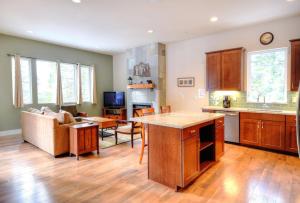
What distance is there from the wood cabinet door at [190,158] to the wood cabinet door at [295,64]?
2.84 metres

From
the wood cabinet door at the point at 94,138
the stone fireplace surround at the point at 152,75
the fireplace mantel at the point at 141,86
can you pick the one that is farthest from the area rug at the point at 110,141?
the fireplace mantel at the point at 141,86

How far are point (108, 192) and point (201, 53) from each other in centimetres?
459

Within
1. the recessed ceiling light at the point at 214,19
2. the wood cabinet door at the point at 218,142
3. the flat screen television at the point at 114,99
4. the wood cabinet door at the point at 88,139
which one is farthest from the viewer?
the flat screen television at the point at 114,99

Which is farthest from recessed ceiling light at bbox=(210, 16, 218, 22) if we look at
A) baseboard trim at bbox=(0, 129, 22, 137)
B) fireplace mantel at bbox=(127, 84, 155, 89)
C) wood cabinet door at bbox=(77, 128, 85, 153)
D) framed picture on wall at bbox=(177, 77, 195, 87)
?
baseboard trim at bbox=(0, 129, 22, 137)

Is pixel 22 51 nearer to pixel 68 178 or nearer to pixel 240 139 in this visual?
pixel 68 178

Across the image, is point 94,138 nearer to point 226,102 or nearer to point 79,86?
point 226,102

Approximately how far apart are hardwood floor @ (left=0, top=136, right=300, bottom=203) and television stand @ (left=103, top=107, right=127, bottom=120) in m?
3.61

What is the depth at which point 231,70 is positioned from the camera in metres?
4.74

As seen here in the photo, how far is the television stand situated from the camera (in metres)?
7.56

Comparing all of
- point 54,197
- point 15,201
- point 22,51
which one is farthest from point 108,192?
point 22,51

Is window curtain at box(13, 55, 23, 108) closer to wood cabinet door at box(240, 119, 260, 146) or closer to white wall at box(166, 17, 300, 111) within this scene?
white wall at box(166, 17, 300, 111)

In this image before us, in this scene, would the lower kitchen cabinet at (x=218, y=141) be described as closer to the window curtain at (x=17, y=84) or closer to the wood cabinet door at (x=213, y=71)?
the wood cabinet door at (x=213, y=71)

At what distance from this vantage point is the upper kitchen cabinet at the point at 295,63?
12.7 feet

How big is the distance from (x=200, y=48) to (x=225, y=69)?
3.89 ft
